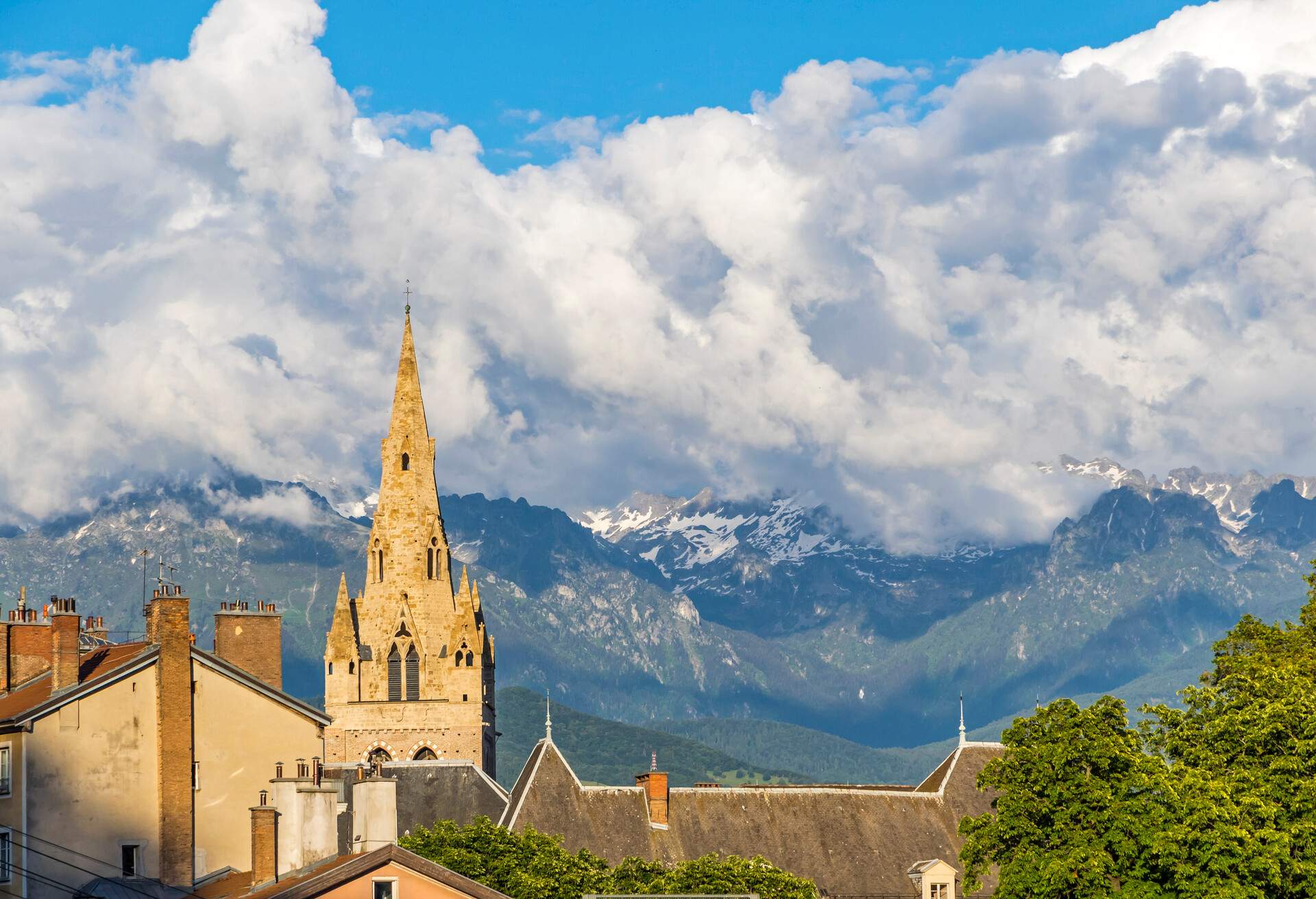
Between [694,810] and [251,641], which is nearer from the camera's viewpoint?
[251,641]

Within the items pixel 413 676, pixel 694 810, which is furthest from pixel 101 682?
pixel 413 676

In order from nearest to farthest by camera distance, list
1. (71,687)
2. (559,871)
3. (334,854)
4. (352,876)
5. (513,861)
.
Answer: (352,876) → (334,854) → (71,687) → (559,871) → (513,861)

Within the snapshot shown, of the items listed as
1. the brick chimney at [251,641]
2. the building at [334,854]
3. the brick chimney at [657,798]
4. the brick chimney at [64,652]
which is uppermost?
the brick chimney at [251,641]

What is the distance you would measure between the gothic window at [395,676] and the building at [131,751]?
85.1 metres

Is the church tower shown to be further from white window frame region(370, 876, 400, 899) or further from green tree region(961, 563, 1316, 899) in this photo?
white window frame region(370, 876, 400, 899)

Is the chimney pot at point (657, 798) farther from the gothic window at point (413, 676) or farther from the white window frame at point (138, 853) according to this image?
the gothic window at point (413, 676)

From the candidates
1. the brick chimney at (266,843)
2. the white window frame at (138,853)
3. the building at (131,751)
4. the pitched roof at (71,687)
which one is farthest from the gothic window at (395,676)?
the brick chimney at (266,843)

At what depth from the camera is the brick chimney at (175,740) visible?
76.4 m

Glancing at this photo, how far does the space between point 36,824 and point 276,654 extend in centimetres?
2388

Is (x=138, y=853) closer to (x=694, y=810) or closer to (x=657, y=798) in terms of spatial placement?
(x=657, y=798)

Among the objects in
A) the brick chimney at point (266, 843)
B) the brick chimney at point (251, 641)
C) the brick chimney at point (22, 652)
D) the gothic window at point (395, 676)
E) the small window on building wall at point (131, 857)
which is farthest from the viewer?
the gothic window at point (395, 676)

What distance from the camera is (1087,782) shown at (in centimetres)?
7981

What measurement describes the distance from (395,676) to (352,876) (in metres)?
108

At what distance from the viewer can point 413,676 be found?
6654 inches
